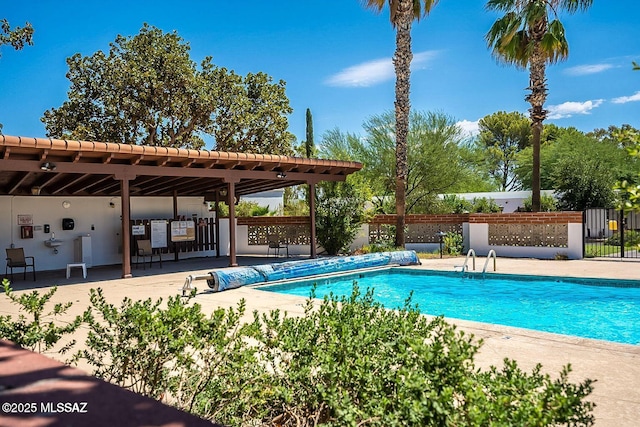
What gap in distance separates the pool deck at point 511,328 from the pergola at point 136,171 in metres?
1.47

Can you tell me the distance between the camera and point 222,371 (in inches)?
158

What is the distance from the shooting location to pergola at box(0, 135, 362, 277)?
1200 centimetres

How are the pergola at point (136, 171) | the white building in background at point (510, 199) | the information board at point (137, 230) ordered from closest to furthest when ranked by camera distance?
1. the pergola at point (136, 171)
2. the information board at point (137, 230)
3. the white building in background at point (510, 199)

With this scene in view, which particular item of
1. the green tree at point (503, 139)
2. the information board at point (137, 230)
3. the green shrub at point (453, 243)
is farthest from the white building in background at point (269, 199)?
the green tree at point (503, 139)

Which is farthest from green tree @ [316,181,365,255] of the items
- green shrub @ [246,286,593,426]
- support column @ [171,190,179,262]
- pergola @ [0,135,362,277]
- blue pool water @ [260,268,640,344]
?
green shrub @ [246,286,593,426]

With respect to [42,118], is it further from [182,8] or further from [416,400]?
[416,400]

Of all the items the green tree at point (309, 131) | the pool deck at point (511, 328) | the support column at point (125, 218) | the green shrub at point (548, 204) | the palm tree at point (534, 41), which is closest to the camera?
the pool deck at point (511, 328)

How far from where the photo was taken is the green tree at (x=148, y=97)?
28.2 meters

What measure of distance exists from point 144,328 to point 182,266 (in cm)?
1336

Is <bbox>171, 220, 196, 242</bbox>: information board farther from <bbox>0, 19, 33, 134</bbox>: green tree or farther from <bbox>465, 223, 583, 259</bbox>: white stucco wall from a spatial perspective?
<bbox>465, 223, 583, 259</bbox>: white stucco wall

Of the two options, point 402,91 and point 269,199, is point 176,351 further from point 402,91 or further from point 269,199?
point 269,199

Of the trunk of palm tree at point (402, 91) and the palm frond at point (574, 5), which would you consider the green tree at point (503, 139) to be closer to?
the palm frond at point (574, 5)

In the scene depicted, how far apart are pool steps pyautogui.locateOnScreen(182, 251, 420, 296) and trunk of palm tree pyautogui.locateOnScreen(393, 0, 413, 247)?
10.9 ft

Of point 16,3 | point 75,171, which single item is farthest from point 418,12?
point 16,3
